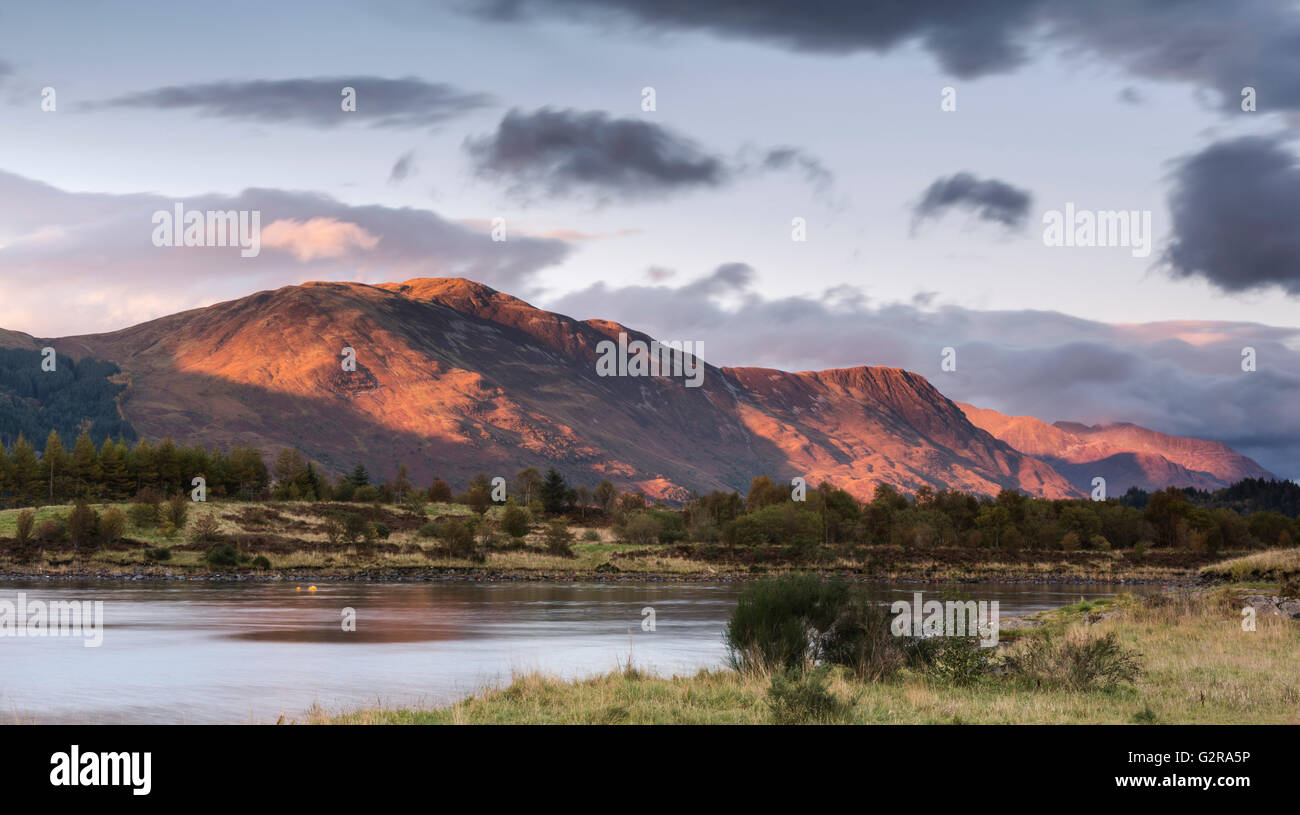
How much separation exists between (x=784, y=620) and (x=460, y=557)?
230ft

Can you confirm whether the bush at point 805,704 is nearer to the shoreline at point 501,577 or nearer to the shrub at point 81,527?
the shoreline at point 501,577

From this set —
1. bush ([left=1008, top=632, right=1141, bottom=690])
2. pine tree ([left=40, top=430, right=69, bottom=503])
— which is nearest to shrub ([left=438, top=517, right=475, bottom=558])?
pine tree ([left=40, top=430, right=69, bottom=503])

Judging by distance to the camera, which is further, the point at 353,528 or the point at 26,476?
the point at 26,476

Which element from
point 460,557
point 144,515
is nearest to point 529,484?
point 460,557

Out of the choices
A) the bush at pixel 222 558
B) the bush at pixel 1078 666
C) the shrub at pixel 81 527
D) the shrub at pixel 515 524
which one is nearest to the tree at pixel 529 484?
the shrub at pixel 515 524

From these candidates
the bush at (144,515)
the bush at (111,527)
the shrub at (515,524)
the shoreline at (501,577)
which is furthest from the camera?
the shrub at (515,524)

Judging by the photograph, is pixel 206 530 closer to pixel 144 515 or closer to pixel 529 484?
pixel 144 515

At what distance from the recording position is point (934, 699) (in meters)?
16.9

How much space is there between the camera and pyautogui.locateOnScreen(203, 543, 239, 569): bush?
3056 inches

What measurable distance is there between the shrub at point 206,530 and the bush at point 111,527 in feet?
18.0

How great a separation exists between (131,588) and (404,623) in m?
28.4

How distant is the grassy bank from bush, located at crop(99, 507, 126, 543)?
0.59 meters

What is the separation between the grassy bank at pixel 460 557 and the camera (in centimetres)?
7875
